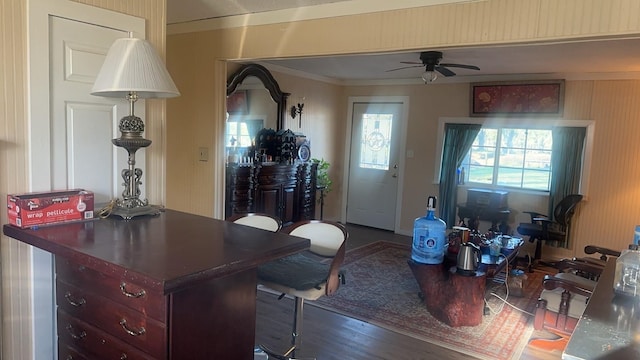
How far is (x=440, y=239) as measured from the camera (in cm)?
362

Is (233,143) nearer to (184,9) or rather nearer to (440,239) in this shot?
(184,9)

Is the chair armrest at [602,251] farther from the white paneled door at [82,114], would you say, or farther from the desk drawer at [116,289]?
the white paneled door at [82,114]

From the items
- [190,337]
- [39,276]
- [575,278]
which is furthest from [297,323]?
[575,278]

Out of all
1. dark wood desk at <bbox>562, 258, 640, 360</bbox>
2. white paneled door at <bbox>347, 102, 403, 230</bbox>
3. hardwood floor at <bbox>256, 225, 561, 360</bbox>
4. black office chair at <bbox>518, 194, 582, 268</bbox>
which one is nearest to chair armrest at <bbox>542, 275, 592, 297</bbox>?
hardwood floor at <bbox>256, 225, 561, 360</bbox>

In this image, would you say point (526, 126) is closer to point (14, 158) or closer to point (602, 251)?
point (602, 251)

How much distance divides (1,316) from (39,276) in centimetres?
22

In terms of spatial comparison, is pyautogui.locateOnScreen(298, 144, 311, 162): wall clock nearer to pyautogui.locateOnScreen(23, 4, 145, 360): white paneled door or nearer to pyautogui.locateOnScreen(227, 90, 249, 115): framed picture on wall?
pyautogui.locateOnScreen(227, 90, 249, 115): framed picture on wall

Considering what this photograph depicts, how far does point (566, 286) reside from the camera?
2.87m

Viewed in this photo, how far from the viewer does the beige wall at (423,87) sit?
242 cm

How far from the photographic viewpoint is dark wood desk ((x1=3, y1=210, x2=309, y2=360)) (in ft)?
4.82

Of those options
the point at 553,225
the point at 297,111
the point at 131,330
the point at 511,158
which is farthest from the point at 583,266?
the point at 297,111

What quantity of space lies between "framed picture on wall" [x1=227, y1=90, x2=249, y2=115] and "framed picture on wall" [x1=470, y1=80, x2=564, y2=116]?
302 cm

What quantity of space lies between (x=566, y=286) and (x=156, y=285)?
2616 millimetres

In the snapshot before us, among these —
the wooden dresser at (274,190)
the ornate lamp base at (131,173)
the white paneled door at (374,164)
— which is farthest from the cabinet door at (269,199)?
the ornate lamp base at (131,173)
